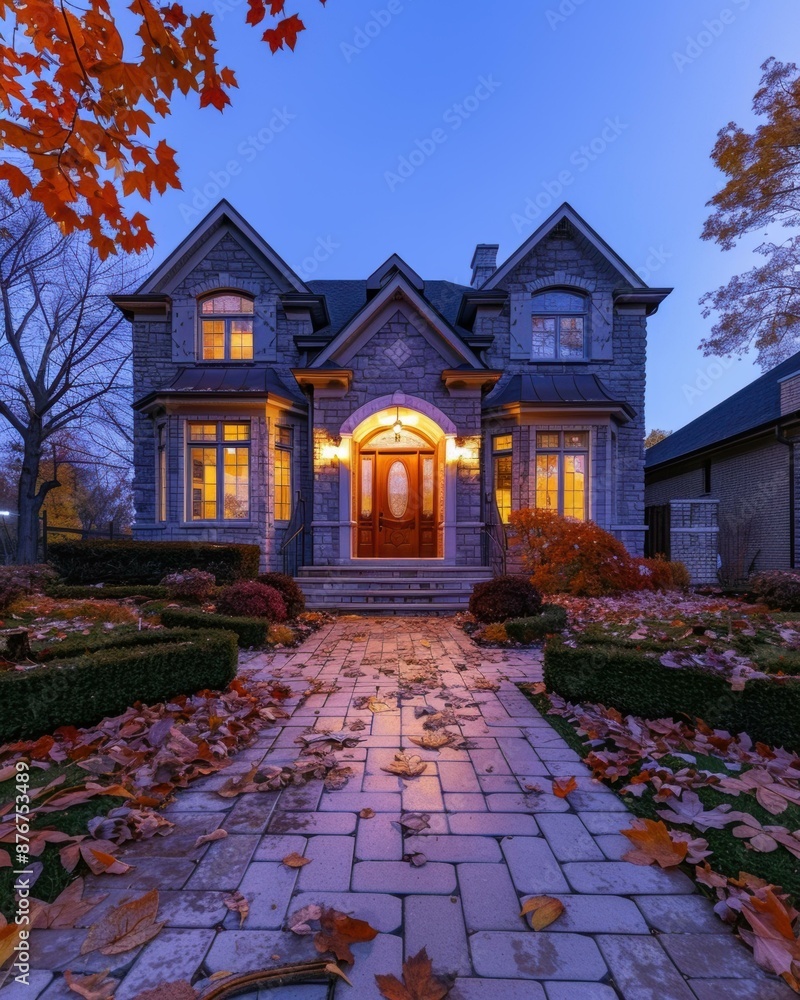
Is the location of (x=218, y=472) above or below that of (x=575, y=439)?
below

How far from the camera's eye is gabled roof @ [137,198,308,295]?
11539 millimetres

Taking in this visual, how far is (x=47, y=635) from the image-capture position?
209 inches

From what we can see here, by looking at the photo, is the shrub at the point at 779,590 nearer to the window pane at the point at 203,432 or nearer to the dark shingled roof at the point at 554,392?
the dark shingled roof at the point at 554,392

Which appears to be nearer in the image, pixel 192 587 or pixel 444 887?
pixel 444 887

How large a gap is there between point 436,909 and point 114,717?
9.01 ft

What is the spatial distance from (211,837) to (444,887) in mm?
1060

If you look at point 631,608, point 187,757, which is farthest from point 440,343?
point 187,757

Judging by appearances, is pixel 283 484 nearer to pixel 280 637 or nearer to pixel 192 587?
pixel 192 587

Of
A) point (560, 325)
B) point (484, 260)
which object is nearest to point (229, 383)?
point (560, 325)

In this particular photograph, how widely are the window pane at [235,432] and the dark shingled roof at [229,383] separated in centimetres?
83

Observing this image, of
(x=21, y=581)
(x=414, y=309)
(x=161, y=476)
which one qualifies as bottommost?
(x=21, y=581)

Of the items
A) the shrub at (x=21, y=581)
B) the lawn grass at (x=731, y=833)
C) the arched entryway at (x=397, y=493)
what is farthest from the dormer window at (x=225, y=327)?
the lawn grass at (x=731, y=833)

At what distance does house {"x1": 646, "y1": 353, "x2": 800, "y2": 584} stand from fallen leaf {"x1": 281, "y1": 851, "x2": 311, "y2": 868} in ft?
39.3

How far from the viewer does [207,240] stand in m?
11.9
